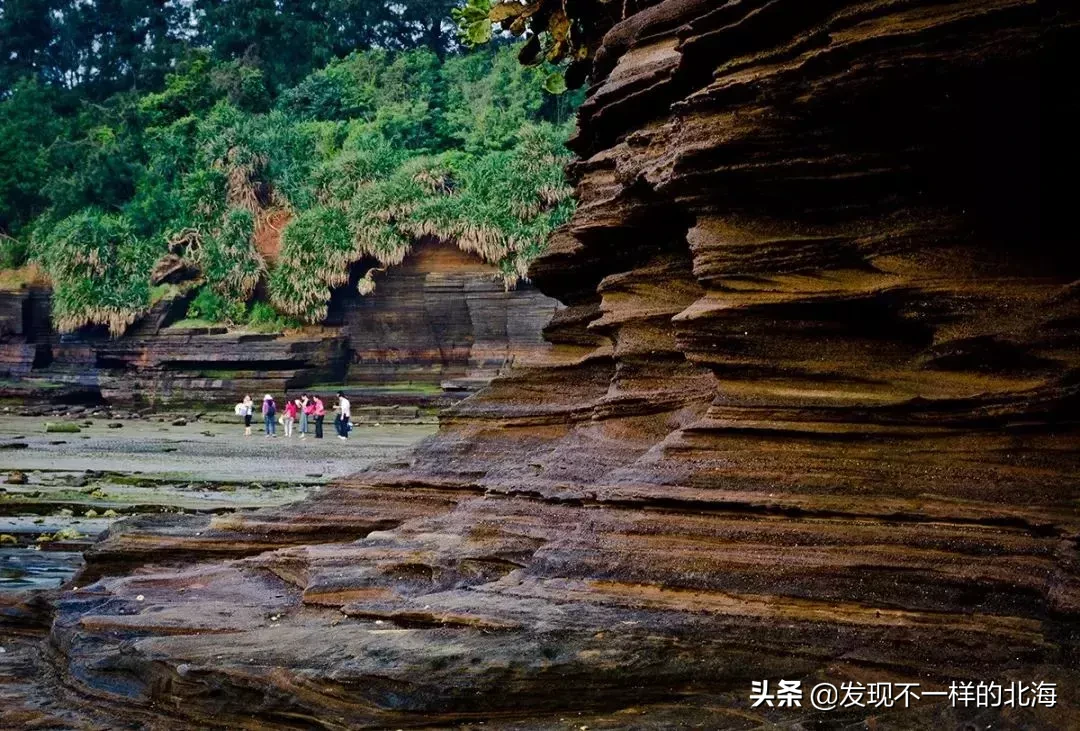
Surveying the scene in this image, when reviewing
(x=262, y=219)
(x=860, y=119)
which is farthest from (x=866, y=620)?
(x=262, y=219)

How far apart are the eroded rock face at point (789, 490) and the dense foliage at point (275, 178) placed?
38.0 meters

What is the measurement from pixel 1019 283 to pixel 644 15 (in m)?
4.46

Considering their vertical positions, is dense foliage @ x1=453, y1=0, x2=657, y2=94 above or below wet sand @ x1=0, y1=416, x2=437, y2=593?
above

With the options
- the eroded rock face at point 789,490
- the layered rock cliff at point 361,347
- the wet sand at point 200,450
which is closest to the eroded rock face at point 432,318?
the layered rock cliff at point 361,347

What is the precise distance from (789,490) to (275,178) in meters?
50.7

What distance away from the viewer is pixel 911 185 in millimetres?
8586

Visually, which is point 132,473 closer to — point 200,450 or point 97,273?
point 200,450

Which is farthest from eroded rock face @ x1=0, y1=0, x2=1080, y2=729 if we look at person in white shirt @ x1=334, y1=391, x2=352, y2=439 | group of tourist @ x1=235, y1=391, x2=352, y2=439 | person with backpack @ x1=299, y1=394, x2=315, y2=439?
person with backpack @ x1=299, y1=394, x2=315, y2=439

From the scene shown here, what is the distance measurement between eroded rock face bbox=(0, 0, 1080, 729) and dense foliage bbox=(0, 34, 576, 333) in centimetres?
3797

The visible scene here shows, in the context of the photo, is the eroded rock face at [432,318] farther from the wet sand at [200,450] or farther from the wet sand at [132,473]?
the wet sand at [200,450]

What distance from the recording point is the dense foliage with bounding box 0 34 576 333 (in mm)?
50688

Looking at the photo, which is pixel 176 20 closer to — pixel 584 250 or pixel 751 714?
pixel 584 250

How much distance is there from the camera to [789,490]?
8383mm

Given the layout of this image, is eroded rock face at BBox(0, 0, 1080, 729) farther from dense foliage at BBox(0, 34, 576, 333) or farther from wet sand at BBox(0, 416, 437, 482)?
dense foliage at BBox(0, 34, 576, 333)
